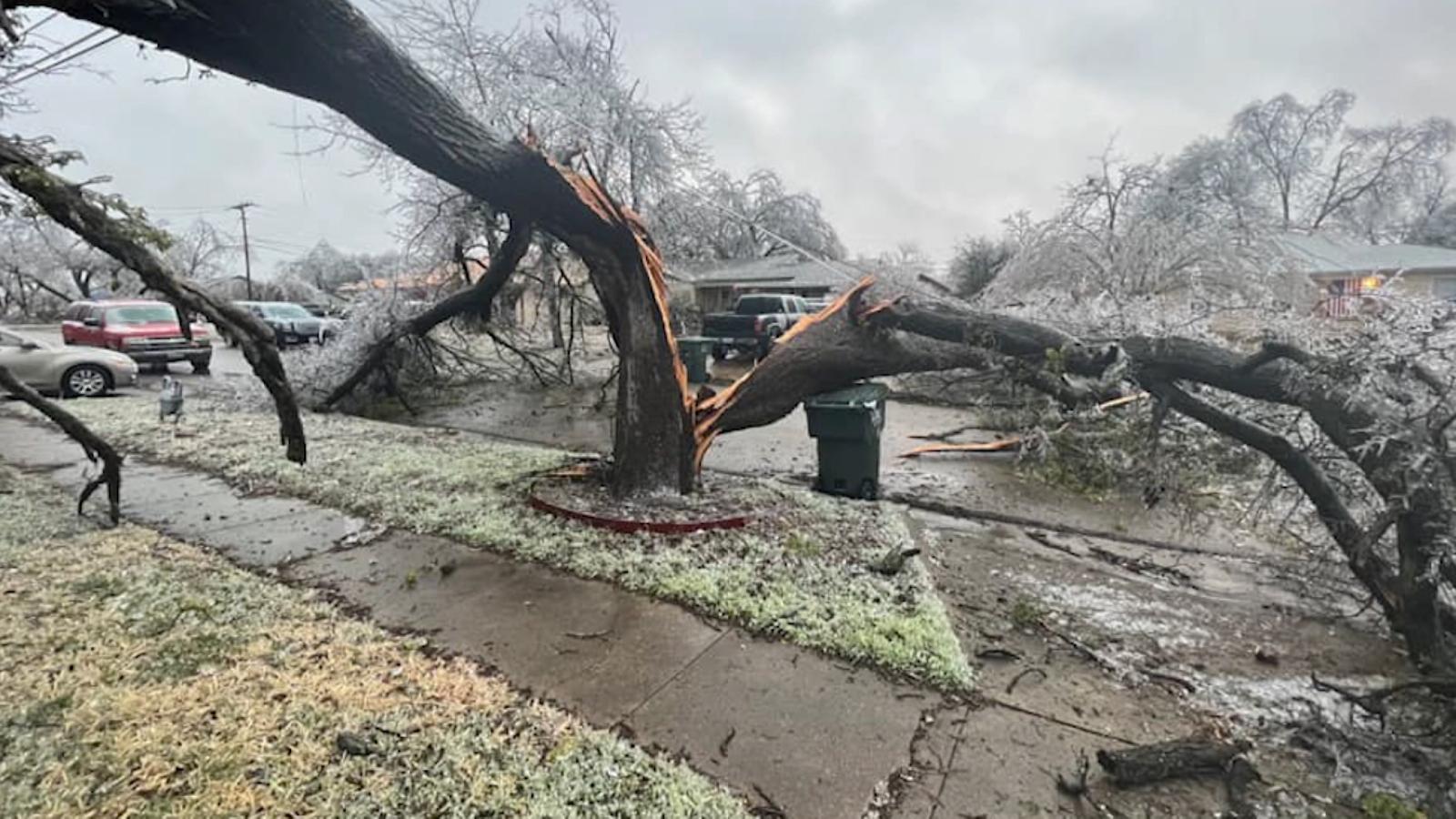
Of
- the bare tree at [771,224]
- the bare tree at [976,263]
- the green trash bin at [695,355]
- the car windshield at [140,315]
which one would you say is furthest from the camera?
the bare tree at [771,224]

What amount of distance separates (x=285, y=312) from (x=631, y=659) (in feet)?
88.4

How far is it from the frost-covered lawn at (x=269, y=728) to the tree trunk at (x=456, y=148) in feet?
8.44

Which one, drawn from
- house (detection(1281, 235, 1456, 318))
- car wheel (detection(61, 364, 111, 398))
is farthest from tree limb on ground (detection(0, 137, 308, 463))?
house (detection(1281, 235, 1456, 318))

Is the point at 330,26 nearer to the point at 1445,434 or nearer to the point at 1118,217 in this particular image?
the point at 1445,434

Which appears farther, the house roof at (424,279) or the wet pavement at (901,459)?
the house roof at (424,279)

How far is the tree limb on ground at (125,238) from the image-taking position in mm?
2980

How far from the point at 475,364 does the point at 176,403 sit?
15.6 ft

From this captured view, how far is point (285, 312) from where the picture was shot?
948 inches

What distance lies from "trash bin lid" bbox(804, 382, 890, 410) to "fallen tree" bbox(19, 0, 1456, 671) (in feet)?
0.32

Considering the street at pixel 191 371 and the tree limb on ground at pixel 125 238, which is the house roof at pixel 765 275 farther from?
the tree limb on ground at pixel 125 238

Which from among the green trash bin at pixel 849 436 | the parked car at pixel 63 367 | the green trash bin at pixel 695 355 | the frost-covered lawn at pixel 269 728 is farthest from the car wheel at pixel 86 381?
the green trash bin at pixel 849 436

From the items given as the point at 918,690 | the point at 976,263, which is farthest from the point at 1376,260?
the point at 918,690

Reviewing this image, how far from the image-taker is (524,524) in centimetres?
472

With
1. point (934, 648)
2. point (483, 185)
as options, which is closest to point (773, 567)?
point (934, 648)
